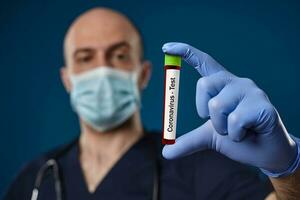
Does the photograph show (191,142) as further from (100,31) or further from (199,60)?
(100,31)

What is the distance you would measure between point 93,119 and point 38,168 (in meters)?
0.22

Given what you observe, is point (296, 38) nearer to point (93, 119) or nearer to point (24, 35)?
point (93, 119)

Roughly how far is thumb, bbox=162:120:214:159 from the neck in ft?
2.02

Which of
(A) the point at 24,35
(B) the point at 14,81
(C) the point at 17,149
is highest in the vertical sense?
(A) the point at 24,35

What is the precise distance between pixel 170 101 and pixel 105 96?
63cm

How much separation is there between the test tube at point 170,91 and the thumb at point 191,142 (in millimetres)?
44

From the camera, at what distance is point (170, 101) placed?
66 cm

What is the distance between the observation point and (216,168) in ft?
3.77

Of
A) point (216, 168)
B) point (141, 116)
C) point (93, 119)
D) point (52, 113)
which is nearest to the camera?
point (216, 168)

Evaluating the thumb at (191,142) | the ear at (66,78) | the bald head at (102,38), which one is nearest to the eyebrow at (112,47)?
the bald head at (102,38)

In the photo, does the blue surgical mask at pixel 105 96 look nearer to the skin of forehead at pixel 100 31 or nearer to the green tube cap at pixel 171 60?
the skin of forehead at pixel 100 31

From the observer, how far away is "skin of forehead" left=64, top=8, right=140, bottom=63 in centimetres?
130

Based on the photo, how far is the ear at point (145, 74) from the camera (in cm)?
136

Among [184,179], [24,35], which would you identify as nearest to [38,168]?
[184,179]
